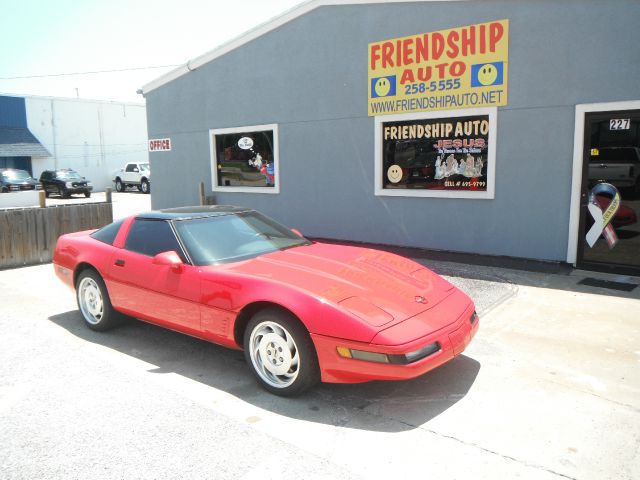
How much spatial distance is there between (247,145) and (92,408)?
8.64 metres

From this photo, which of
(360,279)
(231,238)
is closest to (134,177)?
(231,238)

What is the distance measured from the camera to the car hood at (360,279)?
3.61 meters

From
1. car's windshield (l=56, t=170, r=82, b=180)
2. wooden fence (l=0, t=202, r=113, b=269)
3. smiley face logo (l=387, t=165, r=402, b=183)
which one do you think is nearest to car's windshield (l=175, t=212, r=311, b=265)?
smiley face logo (l=387, t=165, r=402, b=183)

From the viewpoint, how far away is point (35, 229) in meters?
8.95

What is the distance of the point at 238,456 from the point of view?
3.01m

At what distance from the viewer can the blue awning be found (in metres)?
30.4

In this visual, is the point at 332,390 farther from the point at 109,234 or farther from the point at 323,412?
the point at 109,234

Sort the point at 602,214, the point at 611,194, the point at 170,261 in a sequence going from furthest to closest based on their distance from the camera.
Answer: the point at 602,214 → the point at 611,194 → the point at 170,261

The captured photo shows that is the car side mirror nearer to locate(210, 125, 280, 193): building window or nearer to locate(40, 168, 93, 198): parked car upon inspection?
locate(210, 125, 280, 193): building window

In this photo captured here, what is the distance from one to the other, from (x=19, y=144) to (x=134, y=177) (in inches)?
291

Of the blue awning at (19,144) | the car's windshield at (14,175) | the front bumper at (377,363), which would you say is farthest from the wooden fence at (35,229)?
the blue awning at (19,144)

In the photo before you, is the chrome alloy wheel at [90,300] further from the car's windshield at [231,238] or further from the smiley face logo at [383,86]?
the smiley face logo at [383,86]

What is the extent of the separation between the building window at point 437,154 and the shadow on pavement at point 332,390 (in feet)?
15.1

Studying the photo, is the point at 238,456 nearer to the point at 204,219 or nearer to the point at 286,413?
the point at 286,413
